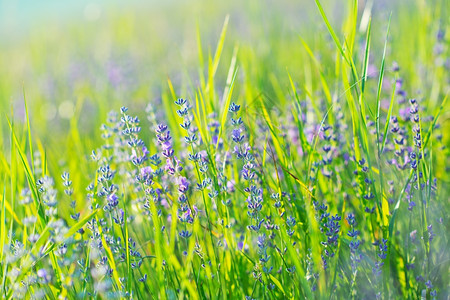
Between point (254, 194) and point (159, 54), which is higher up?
point (159, 54)

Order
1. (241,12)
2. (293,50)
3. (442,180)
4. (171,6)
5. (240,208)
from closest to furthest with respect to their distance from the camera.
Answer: (240,208) → (442,180) → (293,50) → (241,12) → (171,6)

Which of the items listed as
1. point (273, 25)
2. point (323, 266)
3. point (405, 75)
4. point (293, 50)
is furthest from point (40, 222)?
point (293, 50)

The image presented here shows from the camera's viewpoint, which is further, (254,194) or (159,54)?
(159,54)

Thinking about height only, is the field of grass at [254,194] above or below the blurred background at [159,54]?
below

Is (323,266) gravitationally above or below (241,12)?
below

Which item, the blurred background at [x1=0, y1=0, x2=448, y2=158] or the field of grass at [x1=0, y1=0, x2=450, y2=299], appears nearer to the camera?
the field of grass at [x1=0, y1=0, x2=450, y2=299]

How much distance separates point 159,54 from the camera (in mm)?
7168

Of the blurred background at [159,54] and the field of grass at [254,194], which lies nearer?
the field of grass at [254,194]

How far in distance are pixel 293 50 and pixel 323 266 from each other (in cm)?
411

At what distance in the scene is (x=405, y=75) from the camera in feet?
12.4

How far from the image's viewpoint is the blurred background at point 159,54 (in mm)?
3654

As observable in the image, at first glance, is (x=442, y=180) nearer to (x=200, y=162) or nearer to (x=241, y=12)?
(x=200, y=162)

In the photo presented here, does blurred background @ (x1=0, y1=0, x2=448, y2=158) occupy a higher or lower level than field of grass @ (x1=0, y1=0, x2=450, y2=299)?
higher

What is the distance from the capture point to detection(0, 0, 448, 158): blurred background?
365 cm
